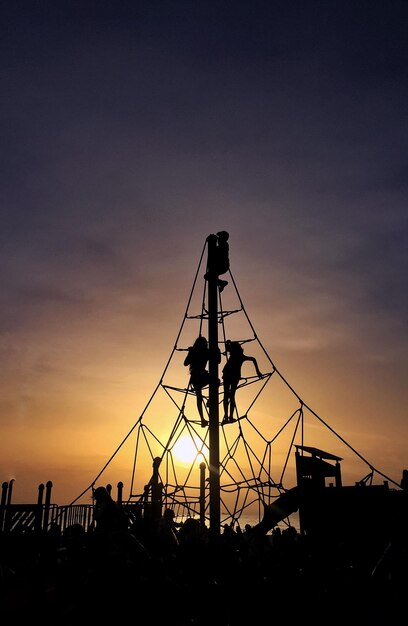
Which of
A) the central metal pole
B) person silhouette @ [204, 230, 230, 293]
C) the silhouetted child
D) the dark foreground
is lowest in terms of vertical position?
the dark foreground

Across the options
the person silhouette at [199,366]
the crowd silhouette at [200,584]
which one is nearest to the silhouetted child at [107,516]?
the crowd silhouette at [200,584]

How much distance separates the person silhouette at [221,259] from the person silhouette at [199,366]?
7.34 feet

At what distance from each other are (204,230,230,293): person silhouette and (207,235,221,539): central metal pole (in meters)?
0.04

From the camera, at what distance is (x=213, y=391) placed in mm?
15602

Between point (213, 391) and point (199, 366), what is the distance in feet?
3.01

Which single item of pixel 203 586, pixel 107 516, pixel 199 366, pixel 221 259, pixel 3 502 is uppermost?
pixel 221 259

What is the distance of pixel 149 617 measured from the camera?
737 centimetres

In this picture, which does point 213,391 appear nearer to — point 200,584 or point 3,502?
point 200,584

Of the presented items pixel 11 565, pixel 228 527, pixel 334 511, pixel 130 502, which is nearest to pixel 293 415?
pixel 334 511

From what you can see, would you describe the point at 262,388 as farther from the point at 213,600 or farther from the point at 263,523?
the point at 213,600

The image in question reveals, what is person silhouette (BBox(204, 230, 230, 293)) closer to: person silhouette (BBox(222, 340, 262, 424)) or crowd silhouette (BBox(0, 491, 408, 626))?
person silhouette (BBox(222, 340, 262, 424))

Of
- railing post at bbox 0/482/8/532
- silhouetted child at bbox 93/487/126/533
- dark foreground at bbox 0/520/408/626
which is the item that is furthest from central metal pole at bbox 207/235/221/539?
railing post at bbox 0/482/8/532

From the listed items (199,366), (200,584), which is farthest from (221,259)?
(200,584)

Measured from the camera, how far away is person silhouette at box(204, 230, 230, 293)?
16766 mm
